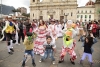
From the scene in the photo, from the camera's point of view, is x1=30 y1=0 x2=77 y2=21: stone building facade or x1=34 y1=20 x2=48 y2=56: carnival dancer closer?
x1=34 y1=20 x2=48 y2=56: carnival dancer

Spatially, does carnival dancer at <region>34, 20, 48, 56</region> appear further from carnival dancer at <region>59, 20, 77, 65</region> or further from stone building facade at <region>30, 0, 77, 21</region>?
stone building facade at <region>30, 0, 77, 21</region>

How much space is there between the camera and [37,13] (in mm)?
81312

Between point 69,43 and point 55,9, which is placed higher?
point 55,9

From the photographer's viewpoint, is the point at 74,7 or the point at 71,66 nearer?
the point at 71,66

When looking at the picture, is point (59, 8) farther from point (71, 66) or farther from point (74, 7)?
point (71, 66)

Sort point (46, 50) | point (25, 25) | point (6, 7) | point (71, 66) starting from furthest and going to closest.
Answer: point (6, 7), point (25, 25), point (46, 50), point (71, 66)

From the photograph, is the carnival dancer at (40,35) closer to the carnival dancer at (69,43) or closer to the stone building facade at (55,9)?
the carnival dancer at (69,43)

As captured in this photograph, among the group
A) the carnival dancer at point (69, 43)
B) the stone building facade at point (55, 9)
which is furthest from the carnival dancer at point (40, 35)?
the stone building facade at point (55, 9)

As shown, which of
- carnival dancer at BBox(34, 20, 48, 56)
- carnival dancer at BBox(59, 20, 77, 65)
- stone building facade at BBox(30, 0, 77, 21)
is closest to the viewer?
carnival dancer at BBox(59, 20, 77, 65)

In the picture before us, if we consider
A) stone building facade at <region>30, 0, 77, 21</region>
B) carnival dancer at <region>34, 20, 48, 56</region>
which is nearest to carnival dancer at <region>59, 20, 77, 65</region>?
carnival dancer at <region>34, 20, 48, 56</region>

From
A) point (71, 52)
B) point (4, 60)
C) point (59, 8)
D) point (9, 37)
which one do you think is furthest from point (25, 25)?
point (59, 8)

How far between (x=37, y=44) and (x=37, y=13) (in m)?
73.4

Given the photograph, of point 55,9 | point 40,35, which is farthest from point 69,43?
point 55,9

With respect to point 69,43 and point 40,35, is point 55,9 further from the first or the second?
point 69,43
